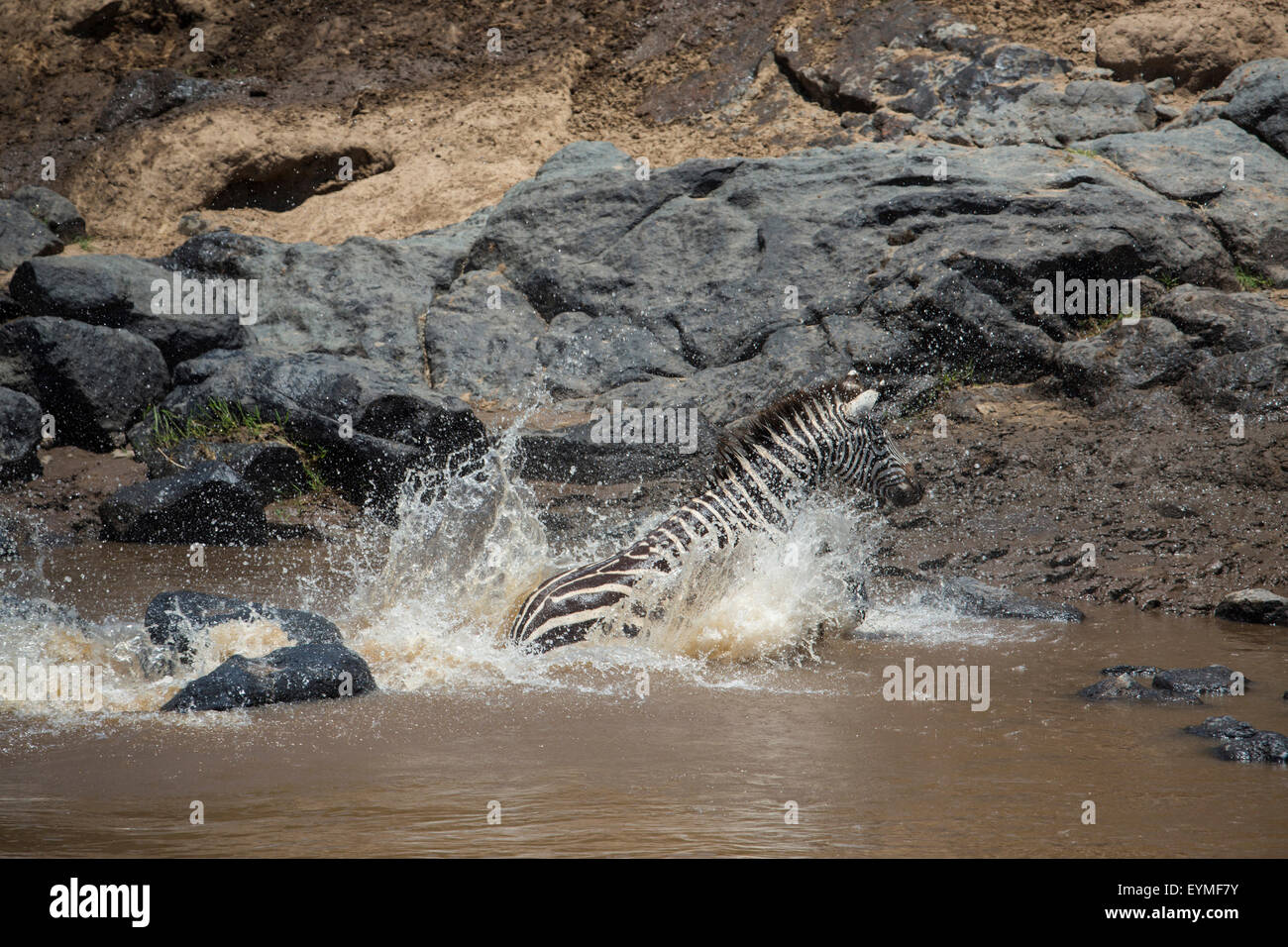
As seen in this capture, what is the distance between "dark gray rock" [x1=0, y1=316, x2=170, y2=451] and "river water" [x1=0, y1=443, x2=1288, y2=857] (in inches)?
138

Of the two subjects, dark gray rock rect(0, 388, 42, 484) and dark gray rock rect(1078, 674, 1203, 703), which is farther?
dark gray rock rect(0, 388, 42, 484)

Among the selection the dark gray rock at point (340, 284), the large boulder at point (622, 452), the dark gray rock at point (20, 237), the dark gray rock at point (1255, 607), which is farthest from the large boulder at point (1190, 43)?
the dark gray rock at point (20, 237)

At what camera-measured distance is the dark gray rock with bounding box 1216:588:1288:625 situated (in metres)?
6.75

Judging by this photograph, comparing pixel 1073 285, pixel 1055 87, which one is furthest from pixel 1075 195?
pixel 1055 87

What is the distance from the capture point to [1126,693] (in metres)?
5.23

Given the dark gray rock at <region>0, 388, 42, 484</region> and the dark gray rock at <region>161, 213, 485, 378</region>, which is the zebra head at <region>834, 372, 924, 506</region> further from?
the dark gray rock at <region>0, 388, 42, 484</region>

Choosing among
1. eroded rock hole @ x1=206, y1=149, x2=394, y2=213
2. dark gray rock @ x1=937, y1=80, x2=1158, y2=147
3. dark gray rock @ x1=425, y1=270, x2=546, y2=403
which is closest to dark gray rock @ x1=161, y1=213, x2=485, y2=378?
dark gray rock @ x1=425, y1=270, x2=546, y2=403

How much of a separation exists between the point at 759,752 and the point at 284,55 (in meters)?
15.0

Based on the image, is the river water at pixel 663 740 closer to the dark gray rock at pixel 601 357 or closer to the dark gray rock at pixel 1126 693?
the dark gray rock at pixel 1126 693

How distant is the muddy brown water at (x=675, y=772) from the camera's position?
347 cm

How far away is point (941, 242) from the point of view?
1100 cm

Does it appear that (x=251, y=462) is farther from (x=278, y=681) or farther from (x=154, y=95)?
(x=154, y=95)

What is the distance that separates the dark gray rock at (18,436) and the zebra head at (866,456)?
7139 millimetres

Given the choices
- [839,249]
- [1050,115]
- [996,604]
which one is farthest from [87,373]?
[1050,115]
